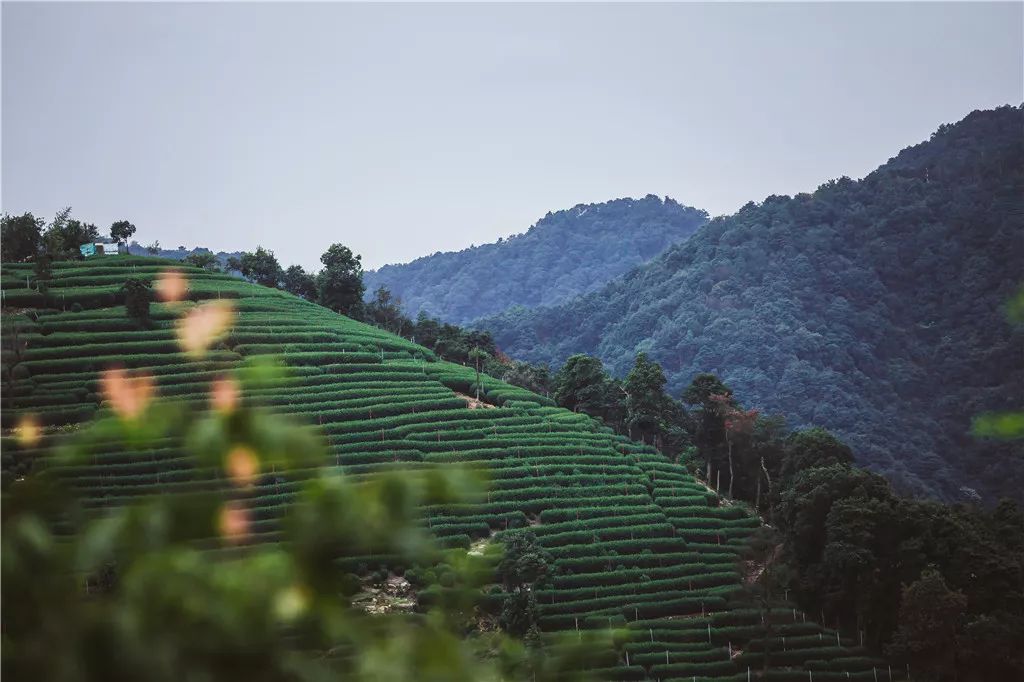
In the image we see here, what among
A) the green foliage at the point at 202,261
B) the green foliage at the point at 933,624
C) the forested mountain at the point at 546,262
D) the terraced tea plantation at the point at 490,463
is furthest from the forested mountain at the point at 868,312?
the forested mountain at the point at 546,262

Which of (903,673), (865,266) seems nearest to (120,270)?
(903,673)

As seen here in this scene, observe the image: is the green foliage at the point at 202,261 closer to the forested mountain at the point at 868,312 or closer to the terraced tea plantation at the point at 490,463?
the terraced tea plantation at the point at 490,463

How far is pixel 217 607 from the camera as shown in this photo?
1.42 m

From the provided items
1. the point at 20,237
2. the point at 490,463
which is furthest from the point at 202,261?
the point at 490,463

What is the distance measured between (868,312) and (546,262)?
2467 inches

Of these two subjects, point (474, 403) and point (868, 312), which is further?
point (868, 312)

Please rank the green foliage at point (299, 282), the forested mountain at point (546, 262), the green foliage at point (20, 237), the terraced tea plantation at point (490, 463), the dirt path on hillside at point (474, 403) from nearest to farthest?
the terraced tea plantation at point (490, 463), the dirt path on hillside at point (474, 403), the green foliage at point (20, 237), the green foliage at point (299, 282), the forested mountain at point (546, 262)

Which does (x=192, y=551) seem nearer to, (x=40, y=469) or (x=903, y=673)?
(x=40, y=469)

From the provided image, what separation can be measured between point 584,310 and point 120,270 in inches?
1895

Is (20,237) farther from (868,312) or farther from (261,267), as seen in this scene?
(868,312)

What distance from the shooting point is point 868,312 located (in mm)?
71812

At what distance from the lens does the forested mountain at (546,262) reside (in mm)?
122581

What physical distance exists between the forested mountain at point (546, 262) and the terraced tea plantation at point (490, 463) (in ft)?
250

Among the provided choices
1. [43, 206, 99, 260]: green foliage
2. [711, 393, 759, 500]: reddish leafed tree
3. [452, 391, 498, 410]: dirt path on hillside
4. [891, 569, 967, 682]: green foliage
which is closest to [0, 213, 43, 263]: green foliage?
[43, 206, 99, 260]: green foliage
